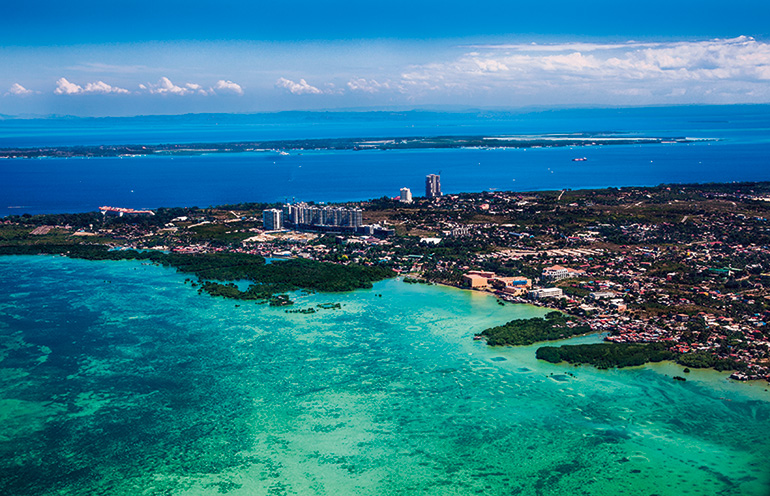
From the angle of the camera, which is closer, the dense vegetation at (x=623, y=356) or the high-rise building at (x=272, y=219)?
the dense vegetation at (x=623, y=356)

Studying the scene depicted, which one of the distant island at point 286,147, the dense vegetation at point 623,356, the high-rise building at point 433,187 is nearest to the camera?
the dense vegetation at point 623,356

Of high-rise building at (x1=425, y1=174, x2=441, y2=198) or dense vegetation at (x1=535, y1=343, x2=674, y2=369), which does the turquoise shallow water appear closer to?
dense vegetation at (x1=535, y1=343, x2=674, y2=369)

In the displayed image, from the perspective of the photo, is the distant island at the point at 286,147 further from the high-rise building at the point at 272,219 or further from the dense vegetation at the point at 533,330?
the dense vegetation at the point at 533,330

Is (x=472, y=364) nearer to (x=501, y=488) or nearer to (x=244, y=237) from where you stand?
(x=501, y=488)

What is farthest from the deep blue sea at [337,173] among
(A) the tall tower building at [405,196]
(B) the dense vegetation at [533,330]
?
(B) the dense vegetation at [533,330]

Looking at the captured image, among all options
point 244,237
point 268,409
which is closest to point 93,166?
point 244,237

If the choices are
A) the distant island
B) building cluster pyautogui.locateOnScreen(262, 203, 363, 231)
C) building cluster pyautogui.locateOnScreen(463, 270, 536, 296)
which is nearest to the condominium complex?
building cluster pyautogui.locateOnScreen(262, 203, 363, 231)

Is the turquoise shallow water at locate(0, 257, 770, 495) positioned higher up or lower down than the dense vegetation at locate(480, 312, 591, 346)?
lower down
